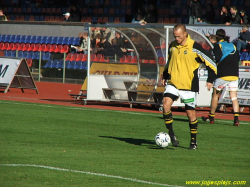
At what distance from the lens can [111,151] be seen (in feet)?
28.7

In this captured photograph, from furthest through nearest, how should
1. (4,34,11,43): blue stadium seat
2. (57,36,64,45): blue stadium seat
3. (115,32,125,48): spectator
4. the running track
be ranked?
(4,34,11,43): blue stadium seat
(57,36,64,45): blue stadium seat
(115,32,125,48): spectator
the running track

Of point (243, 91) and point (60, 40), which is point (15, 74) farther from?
point (243, 91)

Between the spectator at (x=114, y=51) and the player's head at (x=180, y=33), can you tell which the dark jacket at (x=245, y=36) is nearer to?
the spectator at (x=114, y=51)

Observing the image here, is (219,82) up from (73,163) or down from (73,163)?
up

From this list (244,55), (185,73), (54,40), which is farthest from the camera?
(54,40)

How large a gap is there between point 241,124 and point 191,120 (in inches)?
186

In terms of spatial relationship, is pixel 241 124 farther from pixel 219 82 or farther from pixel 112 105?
Answer: pixel 112 105

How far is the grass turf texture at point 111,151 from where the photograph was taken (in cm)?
674

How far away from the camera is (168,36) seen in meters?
16.7

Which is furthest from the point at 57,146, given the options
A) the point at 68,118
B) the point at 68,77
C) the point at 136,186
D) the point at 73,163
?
the point at 68,77

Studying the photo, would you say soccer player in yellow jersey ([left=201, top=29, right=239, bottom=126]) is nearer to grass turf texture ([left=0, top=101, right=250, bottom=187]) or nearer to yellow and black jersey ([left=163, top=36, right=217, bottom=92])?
grass turf texture ([left=0, top=101, right=250, bottom=187])

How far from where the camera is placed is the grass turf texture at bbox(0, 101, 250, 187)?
6.74 meters

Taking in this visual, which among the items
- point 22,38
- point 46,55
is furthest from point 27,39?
point 46,55

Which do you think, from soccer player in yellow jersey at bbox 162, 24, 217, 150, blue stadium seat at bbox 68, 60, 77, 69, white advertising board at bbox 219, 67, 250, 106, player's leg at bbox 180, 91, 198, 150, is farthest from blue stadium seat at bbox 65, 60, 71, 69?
player's leg at bbox 180, 91, 198, 150
